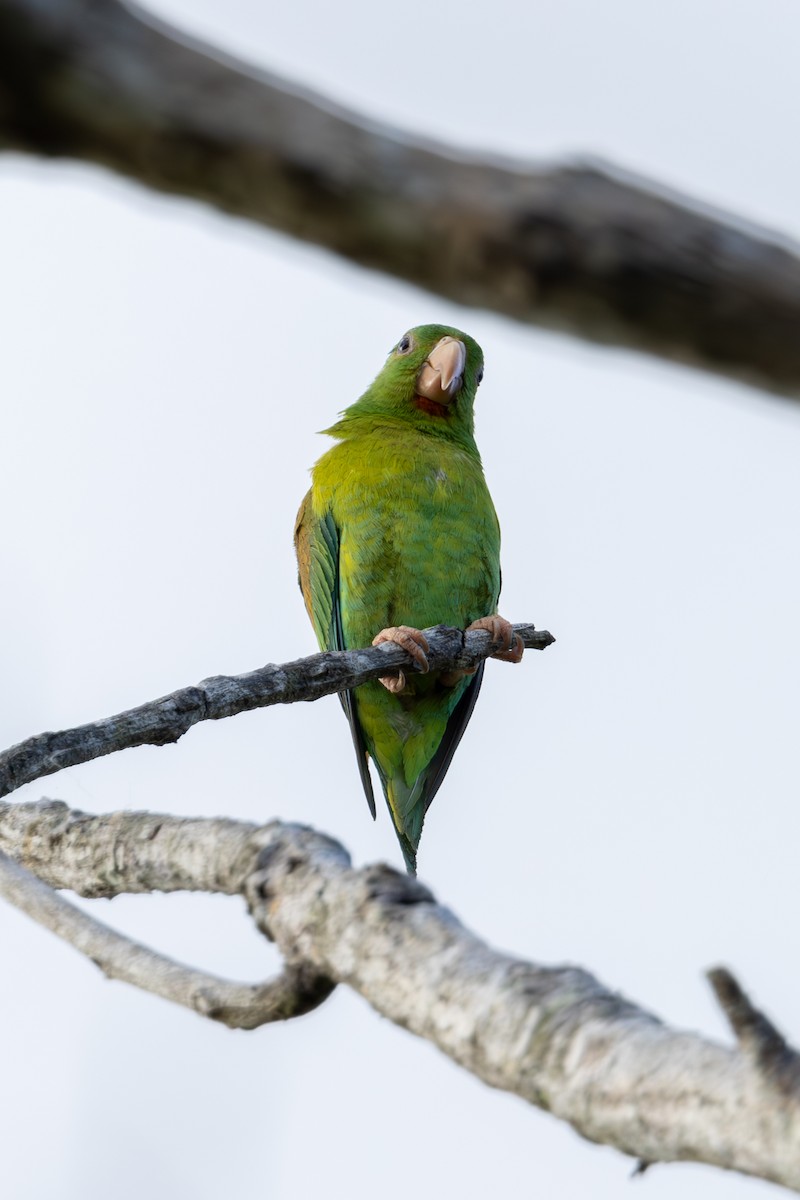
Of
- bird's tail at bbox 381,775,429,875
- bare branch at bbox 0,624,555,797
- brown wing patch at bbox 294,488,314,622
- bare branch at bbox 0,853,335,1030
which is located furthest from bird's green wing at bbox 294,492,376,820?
bare branch at bbox 0,853,335,1030

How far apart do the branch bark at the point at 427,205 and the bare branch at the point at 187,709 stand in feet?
8.47

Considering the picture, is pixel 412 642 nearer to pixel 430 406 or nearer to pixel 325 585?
pixel 325 585

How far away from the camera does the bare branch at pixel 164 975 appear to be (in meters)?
2.67

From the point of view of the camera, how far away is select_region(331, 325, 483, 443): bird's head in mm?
7566

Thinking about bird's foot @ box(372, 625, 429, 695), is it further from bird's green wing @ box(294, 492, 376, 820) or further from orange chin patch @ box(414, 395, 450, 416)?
orange chin patch @ box(414, 395, 450, 416)

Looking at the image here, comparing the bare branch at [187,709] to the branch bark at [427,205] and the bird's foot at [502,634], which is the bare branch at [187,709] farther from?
the branch bark at [427,205]

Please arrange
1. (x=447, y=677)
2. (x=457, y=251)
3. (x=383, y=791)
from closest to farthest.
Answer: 1. (x=457, y=251)
2. (x=447, y=677)
3. (x=383, y=791)

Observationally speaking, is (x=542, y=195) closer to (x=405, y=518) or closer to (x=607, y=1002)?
(x=607, y=1002)

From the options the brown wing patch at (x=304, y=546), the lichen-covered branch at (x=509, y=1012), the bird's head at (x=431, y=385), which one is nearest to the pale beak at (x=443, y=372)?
the bird's head at (x=431, y=385)

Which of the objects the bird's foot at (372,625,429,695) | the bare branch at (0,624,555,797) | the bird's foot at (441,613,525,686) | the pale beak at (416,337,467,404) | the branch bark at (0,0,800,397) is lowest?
the branch bark at (0,0,800,397)

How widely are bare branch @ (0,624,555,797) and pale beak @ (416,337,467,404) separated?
2.85m

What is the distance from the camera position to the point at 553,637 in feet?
19.4

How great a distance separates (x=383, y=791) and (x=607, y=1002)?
17.7 feet

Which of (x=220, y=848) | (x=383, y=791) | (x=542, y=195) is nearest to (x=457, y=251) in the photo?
(x=542, y=195)
